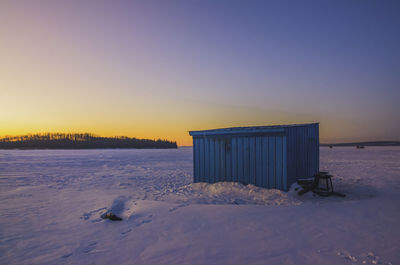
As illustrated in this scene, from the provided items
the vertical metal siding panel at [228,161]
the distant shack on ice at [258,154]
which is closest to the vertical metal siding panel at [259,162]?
the distant shack on ice at [258,154]

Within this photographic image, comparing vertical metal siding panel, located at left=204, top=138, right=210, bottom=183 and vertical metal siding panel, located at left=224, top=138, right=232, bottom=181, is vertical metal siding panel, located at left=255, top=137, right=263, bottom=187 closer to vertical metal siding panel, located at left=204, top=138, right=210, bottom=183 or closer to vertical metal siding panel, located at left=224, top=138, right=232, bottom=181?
vertical metal siding panel, located at left=224, top=138, right=232, bottom=181

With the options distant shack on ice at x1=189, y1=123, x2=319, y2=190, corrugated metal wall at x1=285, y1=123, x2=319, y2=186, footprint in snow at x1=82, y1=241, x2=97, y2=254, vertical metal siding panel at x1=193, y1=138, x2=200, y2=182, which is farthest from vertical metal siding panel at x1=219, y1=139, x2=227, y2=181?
footprint in snow at x1=82, y1=241, x2=97, y2=254

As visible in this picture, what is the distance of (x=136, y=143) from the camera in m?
108

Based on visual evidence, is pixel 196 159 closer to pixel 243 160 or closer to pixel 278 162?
pixel 243 160

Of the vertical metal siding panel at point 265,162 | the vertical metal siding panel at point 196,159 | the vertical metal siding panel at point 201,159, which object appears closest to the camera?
the vertical metal siding panel at point 265,162

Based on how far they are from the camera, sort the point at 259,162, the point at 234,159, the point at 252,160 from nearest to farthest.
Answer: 1. the point at 259,162
2. the point at 252,160
3. the point at 234,159

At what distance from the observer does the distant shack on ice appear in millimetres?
8773

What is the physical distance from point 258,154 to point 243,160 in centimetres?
77

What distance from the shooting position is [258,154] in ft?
30.5

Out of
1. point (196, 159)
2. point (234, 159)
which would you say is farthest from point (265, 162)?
point (196, 159)

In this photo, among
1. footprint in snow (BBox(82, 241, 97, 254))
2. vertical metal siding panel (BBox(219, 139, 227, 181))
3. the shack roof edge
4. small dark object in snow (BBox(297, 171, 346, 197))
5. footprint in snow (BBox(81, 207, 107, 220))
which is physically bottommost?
footprint in snow (BBox(81, 207, 107, 220))

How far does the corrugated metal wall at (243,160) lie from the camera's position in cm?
878

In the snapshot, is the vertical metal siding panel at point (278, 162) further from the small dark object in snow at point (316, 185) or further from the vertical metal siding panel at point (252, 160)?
the vertical metal siding panel at point (252, 160)

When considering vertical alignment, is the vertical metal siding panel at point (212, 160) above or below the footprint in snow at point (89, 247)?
above
